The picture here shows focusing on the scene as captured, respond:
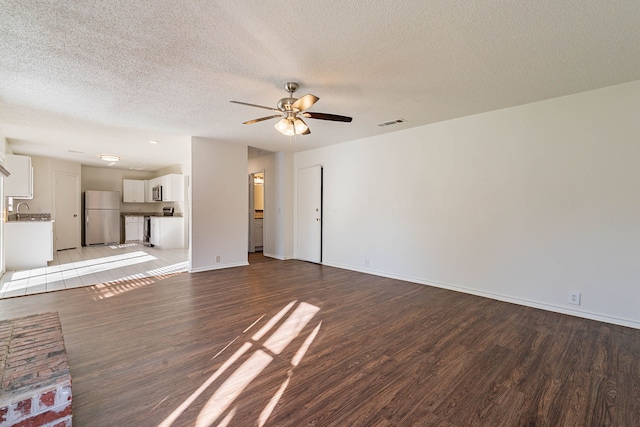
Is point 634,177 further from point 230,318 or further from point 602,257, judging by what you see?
point 230,318

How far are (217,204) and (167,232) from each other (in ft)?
12.0

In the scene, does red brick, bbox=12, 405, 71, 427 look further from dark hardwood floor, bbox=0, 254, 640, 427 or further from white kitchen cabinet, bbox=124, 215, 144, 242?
white kitchen cabinet, bbox=124, 215, 144, 242

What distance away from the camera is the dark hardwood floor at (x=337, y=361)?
1686mm

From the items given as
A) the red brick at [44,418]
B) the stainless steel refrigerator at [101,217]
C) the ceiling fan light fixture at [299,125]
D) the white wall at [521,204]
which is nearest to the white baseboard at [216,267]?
the white wall at [521,204]

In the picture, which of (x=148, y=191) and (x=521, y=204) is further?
(x=148, y=191)

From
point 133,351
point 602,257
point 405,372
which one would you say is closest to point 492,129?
point 602,257

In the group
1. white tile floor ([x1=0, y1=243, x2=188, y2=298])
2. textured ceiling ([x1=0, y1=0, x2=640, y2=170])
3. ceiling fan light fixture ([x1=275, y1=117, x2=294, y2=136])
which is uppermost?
textured ceiling ([x1=0, y1=0, x2=640, y2=170])

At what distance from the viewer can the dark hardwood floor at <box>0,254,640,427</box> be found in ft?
5.53

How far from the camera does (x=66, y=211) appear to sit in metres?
7.95

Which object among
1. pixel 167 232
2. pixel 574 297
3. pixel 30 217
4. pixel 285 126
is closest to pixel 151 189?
pixel 167 232

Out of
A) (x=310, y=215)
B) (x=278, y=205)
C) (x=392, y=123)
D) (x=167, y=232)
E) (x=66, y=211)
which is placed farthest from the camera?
(x=167, y=232)

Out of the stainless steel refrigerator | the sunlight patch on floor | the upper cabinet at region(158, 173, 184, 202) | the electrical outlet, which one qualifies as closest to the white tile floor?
the stainless steel refrigerator

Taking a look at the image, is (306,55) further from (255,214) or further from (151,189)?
(151,189)

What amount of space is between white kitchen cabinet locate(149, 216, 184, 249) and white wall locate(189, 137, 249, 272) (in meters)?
3.50
